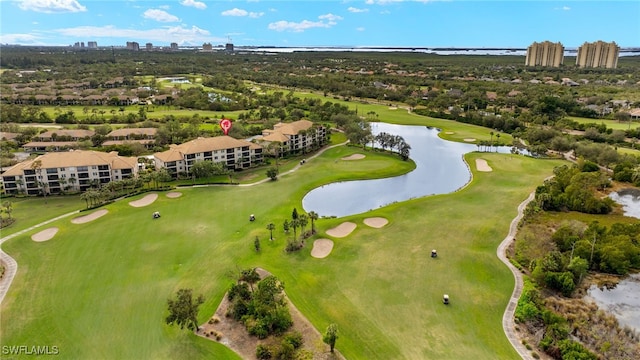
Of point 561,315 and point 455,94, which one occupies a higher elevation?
point 455,94

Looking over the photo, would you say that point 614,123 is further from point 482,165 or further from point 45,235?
point 45,235

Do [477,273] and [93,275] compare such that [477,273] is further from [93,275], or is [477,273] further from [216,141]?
[216,141]

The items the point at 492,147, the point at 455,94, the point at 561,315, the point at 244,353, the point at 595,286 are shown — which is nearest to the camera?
the point at 244,353

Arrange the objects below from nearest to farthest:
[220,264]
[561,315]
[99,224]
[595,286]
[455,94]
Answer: [561,315] → [595,286] → [220,264] → [99,224] → [455,94]

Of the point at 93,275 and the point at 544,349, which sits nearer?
the point at 544,349

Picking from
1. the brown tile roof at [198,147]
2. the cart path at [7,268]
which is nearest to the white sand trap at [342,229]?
the brown tile roof at [198,147]

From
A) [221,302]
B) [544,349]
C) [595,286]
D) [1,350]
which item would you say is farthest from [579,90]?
[1,350]
